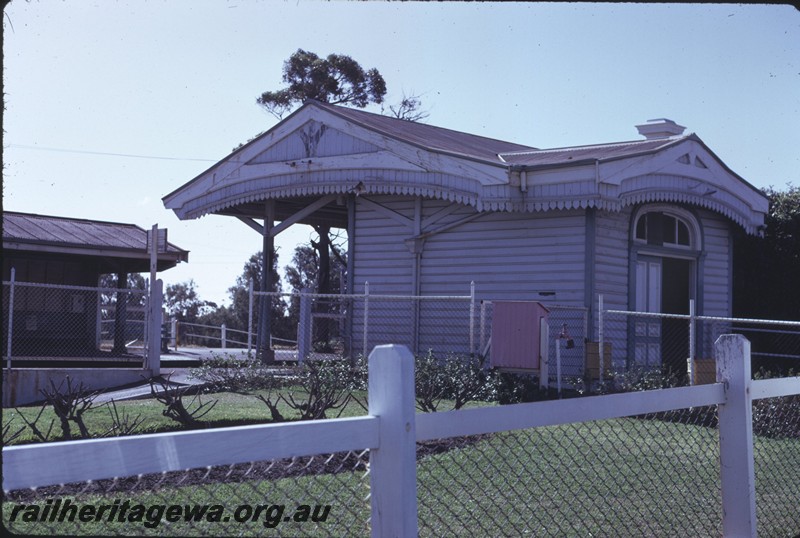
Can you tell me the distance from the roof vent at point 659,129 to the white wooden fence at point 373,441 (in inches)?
583

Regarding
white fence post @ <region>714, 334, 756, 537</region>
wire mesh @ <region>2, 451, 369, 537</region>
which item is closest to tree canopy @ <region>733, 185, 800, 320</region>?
wire mesh @ <region>2, 451, 369, 537</region>

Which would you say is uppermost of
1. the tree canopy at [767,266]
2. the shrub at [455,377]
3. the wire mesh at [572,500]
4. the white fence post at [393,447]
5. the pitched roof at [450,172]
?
the pitched roof at [450,172]

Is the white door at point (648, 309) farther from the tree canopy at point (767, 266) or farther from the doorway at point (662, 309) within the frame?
the tree canopy at point (767, 266)

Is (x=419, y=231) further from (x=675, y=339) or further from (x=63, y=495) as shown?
(x=63, y=495)

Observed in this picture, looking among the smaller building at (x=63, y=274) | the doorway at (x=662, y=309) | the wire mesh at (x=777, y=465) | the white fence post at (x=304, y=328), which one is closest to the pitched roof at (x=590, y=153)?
the doorway at (x=662, y=309)

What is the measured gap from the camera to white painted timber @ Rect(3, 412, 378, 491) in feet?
6.30

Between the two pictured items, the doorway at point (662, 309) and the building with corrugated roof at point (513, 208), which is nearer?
the building with corrugated roof at point (513, 208)

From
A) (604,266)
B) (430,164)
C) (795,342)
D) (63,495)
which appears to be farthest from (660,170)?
(63,495)

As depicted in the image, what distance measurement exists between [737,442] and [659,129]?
14.7 m

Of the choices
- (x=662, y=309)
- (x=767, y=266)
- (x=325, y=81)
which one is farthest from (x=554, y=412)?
(x=325, y=81)

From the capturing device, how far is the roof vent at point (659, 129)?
1795cm

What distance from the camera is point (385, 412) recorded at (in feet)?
8.51

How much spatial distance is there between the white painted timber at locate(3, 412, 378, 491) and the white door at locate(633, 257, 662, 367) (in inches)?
566

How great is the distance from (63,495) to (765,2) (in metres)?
5.15
